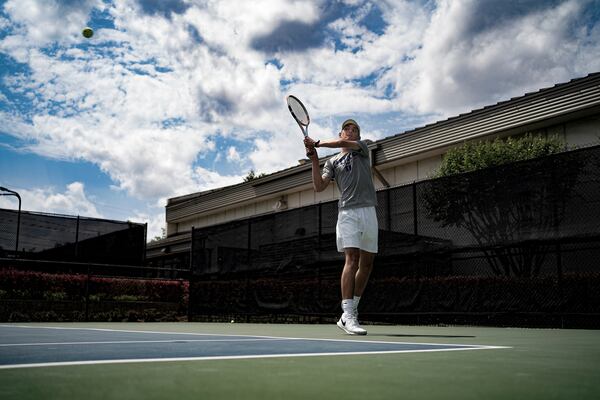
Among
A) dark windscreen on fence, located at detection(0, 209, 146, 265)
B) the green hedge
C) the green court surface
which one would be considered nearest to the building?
dark windscreen on fence, located at detection(0, 209, 146, 265)

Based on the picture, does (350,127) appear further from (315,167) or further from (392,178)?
(392,178)

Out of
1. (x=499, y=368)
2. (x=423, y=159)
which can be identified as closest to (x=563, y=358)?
(x=499, y=368)

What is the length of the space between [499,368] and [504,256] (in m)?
4.74

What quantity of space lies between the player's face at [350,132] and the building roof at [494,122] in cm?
722

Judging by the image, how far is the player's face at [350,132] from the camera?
459 centimetres

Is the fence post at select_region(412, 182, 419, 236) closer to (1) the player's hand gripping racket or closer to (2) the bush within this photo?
(1) the player's hand gripping racket

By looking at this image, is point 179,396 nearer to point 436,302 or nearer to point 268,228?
point 436,302

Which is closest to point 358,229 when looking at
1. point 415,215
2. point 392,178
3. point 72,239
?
point 415,215

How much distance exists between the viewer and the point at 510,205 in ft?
20.4

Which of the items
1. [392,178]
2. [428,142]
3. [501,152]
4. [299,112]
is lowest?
[299,112]

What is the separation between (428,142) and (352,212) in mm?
8833

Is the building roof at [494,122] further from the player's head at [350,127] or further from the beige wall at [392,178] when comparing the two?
the player's head at [350,127]

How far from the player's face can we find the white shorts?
60 cm

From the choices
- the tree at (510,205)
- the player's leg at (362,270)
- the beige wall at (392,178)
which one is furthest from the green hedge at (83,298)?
the player's leg at (362,270)
